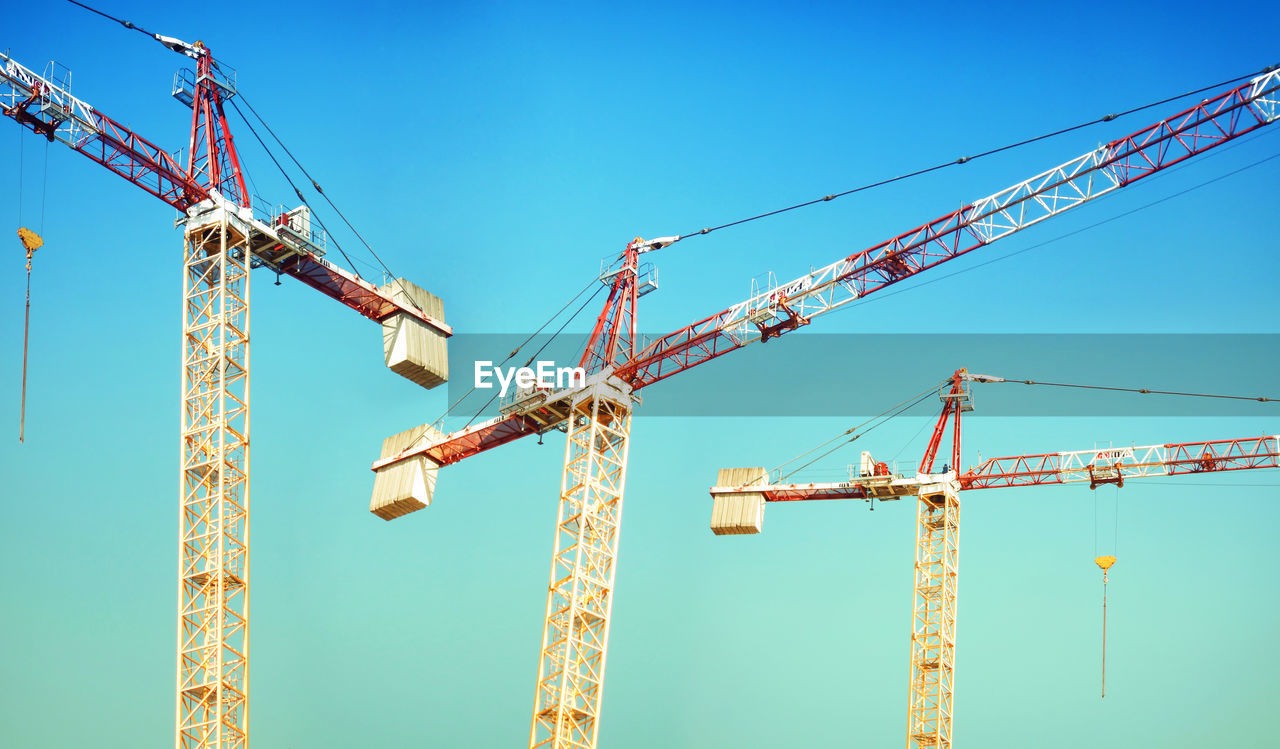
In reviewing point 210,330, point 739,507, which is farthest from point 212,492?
point 739,507

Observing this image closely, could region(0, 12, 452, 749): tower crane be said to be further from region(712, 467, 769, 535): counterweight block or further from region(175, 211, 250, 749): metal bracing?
region(712, 467, 769, 535): counterweight block

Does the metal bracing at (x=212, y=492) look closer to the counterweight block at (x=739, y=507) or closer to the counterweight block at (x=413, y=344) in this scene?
the counterweight block at (x=413, y=344)

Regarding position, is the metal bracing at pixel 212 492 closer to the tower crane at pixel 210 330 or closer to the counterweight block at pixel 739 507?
the tower crane at pixel 210 330

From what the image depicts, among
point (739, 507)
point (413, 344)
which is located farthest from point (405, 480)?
point (739, 507)

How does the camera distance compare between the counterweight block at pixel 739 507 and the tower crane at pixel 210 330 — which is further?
the counterweight block at pixel 739 507

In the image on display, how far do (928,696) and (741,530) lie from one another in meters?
13.2

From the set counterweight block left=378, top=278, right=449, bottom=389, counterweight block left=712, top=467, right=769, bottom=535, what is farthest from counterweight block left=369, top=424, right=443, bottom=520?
counterweight block left=712, top=467, right=769, bottom=535

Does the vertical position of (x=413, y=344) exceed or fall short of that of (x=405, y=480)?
it exceeds it

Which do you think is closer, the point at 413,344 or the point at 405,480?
the point at 413,344

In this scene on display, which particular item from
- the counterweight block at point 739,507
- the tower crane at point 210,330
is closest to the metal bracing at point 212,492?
the tower crane at point 210,330

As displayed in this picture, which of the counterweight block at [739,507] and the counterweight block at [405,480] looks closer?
the counterweight block at [405,480]

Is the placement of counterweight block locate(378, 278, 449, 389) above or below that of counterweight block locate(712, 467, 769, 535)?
above

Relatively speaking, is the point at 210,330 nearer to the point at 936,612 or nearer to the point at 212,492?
the point at 212,492

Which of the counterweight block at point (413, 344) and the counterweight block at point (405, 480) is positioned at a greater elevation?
the counterweight block at point (413, 344)
